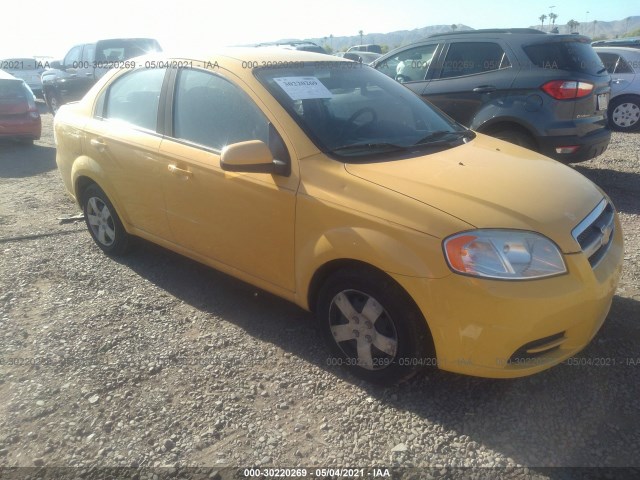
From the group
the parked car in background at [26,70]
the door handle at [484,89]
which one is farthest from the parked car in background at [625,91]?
the parked car in background at [26,70]

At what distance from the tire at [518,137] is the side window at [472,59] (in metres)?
0.75

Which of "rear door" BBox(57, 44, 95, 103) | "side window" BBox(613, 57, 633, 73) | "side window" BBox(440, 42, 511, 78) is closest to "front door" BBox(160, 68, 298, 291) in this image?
"side window" BBox(440, 42, 511, 78)

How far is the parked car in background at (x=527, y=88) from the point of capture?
222 inches

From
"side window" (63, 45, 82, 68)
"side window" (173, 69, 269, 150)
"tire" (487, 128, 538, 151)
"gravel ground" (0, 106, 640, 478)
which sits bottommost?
"gravel ground" (0, 106, 640, 478)

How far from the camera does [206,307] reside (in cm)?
372

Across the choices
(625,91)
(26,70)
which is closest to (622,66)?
(625,91)

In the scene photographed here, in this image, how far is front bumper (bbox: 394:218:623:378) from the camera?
7.63 ft

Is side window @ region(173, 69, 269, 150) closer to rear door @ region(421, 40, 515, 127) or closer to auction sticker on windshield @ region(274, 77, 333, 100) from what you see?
auction sticker on windshield @ region(274, 77, 333, 100)

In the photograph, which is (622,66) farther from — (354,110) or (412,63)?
(354,110)

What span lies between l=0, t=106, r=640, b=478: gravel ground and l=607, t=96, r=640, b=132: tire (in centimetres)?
729

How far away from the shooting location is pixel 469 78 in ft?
20.7

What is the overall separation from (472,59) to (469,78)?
0.27 m

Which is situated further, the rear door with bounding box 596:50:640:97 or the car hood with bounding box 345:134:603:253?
the rear door with bounding box 596:50:640:97

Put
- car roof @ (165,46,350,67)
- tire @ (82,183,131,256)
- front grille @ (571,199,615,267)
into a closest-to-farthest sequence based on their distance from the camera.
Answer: front grille @ (571,199,615,267) < car roof @ (165,46,350,67) < tire @ (82,183,131,256)
